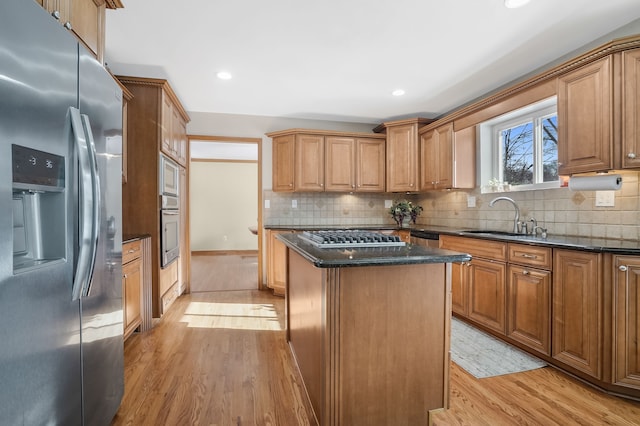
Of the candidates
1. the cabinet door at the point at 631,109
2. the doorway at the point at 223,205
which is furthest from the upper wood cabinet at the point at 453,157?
the doorway at the point at 223,205

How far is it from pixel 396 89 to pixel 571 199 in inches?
76.5

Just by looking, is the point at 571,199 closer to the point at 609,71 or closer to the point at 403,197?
the point at 609,71

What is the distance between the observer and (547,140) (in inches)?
118

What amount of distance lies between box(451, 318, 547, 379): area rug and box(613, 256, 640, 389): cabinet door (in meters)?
0.48

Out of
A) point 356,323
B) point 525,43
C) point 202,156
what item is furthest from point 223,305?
point 202,156

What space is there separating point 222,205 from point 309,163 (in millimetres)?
4450

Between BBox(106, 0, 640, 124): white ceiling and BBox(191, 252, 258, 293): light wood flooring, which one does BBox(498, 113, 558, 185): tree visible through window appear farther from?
BBox(191, 252, 258, 293): light wood flooring

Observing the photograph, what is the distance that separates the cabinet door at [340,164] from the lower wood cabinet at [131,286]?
2.45 meters

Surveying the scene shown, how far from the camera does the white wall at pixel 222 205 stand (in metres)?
7.90

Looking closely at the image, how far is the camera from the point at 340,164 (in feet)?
14.4

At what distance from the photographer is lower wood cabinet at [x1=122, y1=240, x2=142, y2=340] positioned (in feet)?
8.07

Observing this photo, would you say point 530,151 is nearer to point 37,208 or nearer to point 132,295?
point 37,208

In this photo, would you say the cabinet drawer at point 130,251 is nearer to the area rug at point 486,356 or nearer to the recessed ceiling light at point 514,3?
the area rug at point 486,356

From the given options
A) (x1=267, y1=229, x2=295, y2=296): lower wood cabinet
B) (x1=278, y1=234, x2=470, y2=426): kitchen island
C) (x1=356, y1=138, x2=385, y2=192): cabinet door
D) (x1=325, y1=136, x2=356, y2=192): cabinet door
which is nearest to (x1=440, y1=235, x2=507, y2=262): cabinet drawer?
(x1=278, y1=234, x2=470, y2=426): kitchen island
